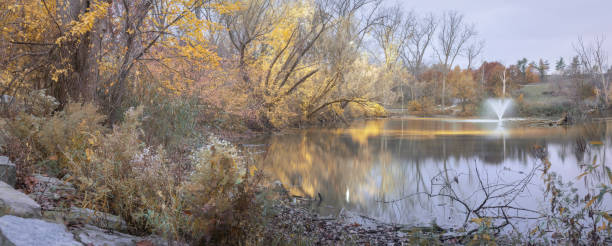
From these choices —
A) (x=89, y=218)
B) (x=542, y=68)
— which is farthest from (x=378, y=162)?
(x=542, y=68)

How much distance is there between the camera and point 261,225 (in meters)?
3.44

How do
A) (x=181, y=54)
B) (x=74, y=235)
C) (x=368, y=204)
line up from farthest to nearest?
1. (x=181, y=54)
2. (x=368, y=204)
3. (x=74, y=235)

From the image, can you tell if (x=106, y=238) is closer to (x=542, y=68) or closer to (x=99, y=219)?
(x=99, y=219)

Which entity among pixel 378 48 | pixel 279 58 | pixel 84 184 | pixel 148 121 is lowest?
pixel 84 184

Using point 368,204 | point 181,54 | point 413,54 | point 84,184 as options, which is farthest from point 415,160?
point 413,54

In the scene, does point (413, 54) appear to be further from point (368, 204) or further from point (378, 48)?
point (368, 204)

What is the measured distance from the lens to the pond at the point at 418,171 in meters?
6.45

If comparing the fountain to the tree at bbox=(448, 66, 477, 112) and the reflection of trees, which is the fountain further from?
the reflection of trees

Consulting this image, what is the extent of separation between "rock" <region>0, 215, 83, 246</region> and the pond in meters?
4.05

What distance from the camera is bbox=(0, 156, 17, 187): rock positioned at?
354 cm

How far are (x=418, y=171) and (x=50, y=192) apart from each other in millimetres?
8227

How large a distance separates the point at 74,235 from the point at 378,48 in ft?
94.2

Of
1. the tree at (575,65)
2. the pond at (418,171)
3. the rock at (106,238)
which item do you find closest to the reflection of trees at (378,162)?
the pond at (418,171)

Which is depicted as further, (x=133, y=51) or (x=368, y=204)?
(x=133, y=51)
